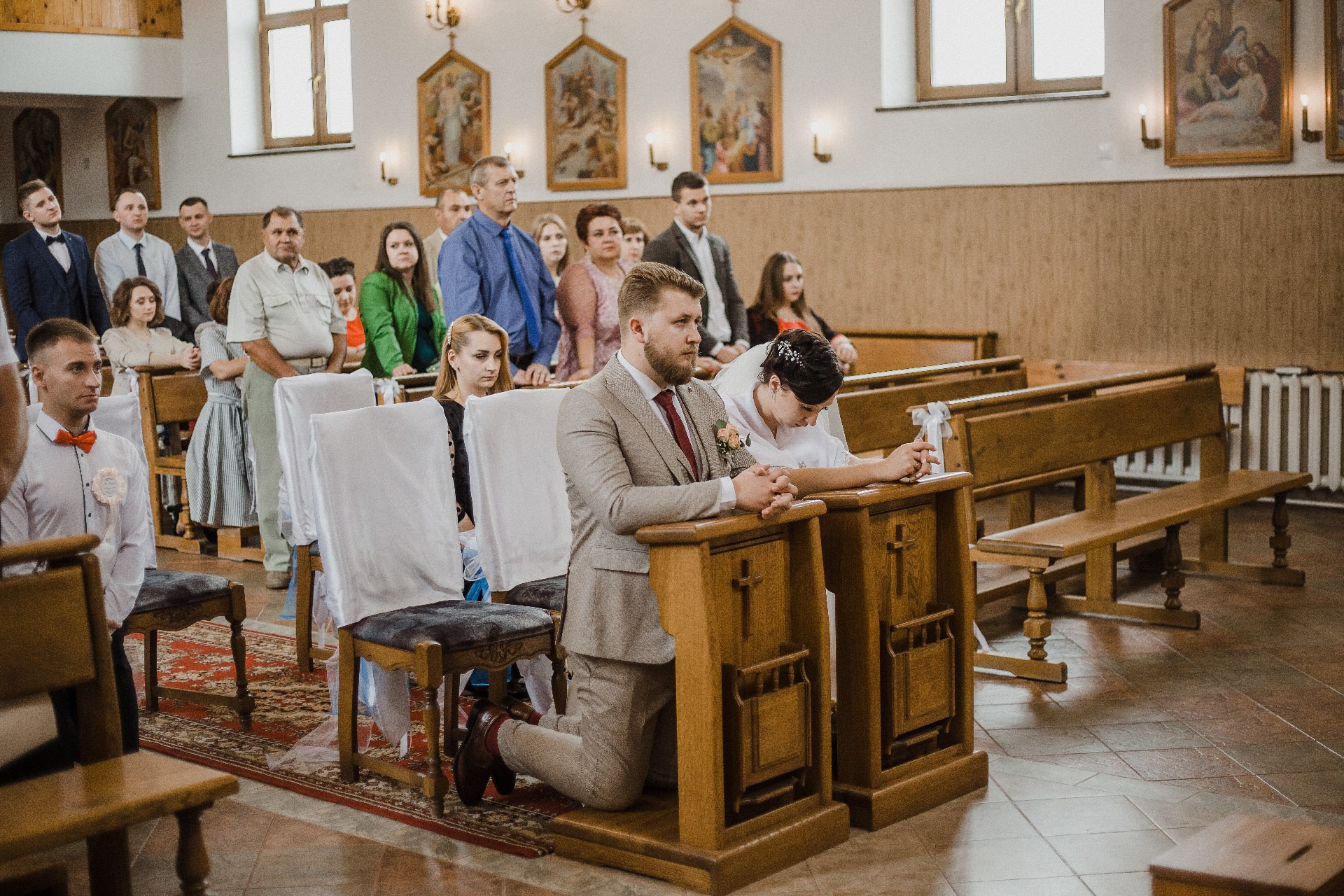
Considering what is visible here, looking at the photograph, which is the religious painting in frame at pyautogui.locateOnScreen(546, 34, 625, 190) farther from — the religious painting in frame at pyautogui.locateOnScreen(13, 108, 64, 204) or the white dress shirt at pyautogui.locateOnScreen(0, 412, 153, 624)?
the white dress shirt at pyautogui.locateOnScreen(0, 412, 153, 624)

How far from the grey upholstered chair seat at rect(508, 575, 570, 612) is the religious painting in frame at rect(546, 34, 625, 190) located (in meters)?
7.14

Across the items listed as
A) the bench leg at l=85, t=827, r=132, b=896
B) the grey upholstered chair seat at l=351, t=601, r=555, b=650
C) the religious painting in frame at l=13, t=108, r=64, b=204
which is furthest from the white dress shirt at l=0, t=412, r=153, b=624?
the religious painting in frame at l=13, t=108, r=64, b=204

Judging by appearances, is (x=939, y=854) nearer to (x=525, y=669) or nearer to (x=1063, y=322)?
(x=525, y=669)

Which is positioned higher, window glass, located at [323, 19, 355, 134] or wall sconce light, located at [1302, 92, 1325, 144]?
window glass, located at [323, 19, 355, 134]

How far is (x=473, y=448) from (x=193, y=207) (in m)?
5.56

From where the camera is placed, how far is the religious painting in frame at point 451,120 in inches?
479

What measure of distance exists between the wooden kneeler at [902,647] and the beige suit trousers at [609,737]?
19.3 inches

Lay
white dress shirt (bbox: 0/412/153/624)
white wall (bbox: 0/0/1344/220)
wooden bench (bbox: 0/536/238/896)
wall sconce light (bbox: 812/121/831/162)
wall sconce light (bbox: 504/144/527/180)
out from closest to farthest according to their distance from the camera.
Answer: wooden bench (bbox: 0/536/238/896) < white dress shirt (bbox: 0/412/153/624) < white wall (bbox: 0/0/1344/220) < wall sconce light (bbox: 812/121/831/162) < wall sconce light (bbox: 504/144/527/180)

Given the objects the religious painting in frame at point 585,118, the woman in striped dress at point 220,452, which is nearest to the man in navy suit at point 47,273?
the woman in striped dress at point 220,452

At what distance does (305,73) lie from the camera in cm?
1395

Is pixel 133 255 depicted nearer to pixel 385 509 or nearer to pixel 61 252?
pixel 61 252

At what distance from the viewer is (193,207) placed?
31.0 feet

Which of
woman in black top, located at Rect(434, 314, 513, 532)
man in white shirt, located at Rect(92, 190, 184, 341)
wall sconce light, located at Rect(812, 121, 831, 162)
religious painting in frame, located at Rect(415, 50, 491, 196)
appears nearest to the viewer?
woman in black top, located at Rect(434, 314, 513, 532)

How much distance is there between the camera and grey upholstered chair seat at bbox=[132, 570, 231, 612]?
453 cm
